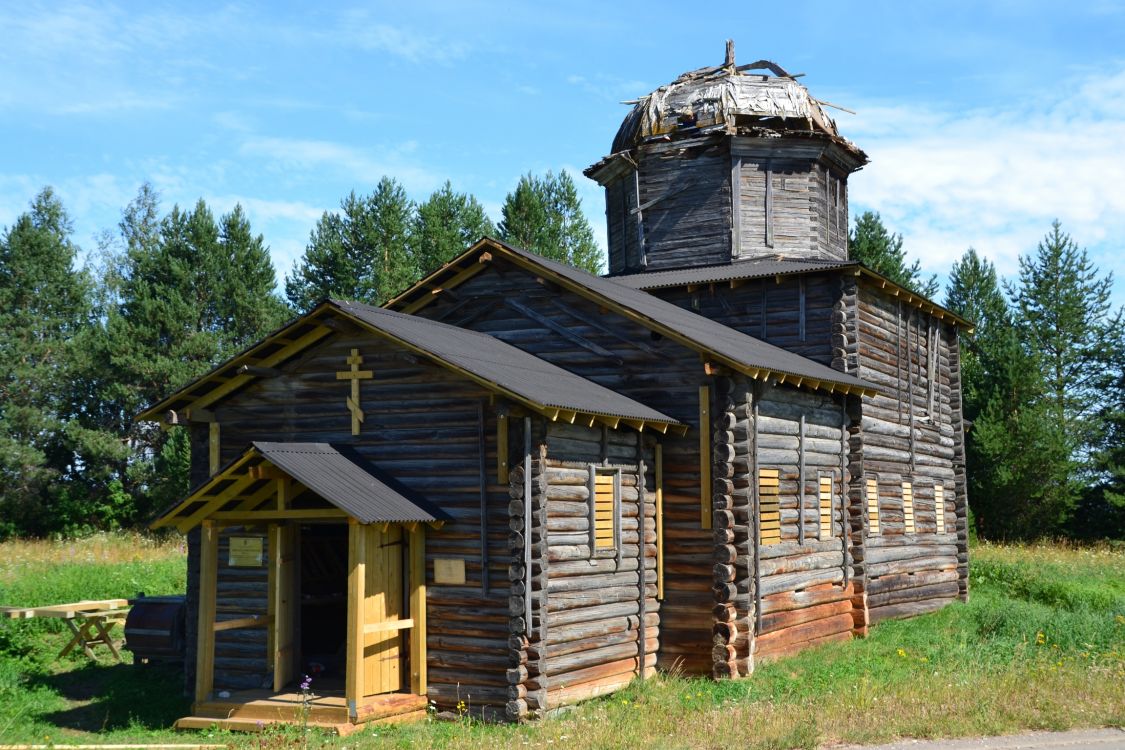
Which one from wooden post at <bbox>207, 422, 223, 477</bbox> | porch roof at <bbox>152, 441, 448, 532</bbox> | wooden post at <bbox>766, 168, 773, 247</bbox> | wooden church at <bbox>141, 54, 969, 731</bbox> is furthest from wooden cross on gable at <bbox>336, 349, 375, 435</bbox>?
wooden post at <bbox>766, 168, 773, 247</bbox>

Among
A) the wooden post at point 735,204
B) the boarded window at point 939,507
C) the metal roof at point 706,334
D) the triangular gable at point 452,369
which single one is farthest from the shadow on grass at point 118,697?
the boarded window at point 939,507

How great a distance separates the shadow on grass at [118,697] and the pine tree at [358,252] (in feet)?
94.9

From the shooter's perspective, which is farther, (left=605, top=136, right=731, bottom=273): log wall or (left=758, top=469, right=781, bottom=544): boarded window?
(left=605, top=136, right=731, bottom=273): log wall

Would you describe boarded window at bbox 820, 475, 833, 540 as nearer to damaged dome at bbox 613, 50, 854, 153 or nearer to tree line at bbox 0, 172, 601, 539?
damaged dome at bbox 613, 50, 854, 153

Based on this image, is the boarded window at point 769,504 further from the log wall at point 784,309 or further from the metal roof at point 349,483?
the metal roof at point 349,483

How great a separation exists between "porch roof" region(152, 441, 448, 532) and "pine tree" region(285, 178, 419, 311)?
31749 millimetres

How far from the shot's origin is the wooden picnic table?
62.6 feet

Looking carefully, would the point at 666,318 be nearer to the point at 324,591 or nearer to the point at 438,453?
the point at 438,453

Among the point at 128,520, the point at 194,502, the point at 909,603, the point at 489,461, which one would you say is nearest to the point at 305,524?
the point at 194,502

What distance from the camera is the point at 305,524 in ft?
56.4

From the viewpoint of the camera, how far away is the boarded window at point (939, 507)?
25312 millimetres

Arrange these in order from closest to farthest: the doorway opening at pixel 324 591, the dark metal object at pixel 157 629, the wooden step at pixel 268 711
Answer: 1. the wooden step at pixel 268 711
2. the doorway opening at pixel 324 591
3. the dark metal object at pixel 157 629

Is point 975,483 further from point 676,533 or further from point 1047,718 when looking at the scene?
point 1047,718

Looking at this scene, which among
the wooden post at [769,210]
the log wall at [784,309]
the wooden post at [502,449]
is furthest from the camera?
the wooden post at [769,210]
